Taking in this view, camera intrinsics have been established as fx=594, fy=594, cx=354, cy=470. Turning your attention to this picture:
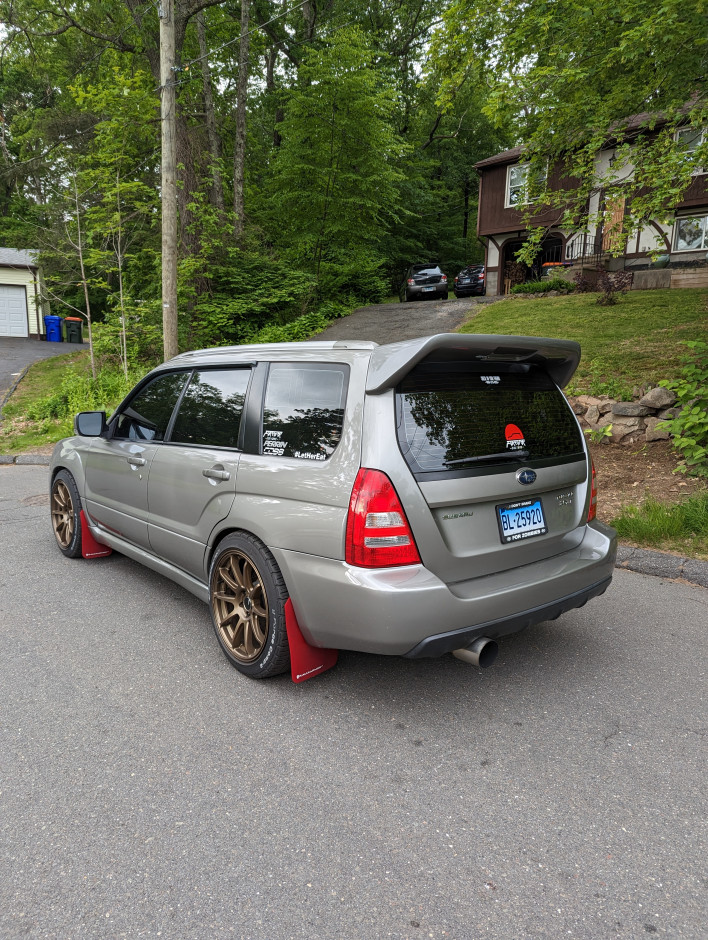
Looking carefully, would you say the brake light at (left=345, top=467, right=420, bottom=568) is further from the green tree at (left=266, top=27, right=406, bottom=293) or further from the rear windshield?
the green tree at (left=266, top=27, right=406, bottom=293)

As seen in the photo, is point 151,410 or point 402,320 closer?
point 151,410

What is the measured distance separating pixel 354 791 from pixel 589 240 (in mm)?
26812

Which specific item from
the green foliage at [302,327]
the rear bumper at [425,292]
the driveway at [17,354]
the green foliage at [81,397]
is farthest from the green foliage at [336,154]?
the green foliage at [81,397]

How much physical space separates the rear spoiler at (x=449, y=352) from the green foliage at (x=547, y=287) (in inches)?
694

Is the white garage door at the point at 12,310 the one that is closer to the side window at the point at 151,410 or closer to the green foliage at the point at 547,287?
the green foliage at the point at 547,287

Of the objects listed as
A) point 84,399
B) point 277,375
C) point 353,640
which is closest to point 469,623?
point 353,640

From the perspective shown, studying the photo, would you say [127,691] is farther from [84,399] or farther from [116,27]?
[116,27]

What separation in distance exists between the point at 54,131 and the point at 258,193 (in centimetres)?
760

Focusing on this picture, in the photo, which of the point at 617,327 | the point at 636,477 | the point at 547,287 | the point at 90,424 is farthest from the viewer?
the point at 547,287

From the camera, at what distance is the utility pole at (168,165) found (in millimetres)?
10047

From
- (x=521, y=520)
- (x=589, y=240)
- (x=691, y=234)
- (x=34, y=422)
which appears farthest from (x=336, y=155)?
(x=521, y=520)

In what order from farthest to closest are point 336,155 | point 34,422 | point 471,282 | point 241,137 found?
1. point 471,282
2. point 241,137
3. point 336,155
4. point 34,422

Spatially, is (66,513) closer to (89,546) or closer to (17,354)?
(89,546)

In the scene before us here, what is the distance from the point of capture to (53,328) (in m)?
29.5
